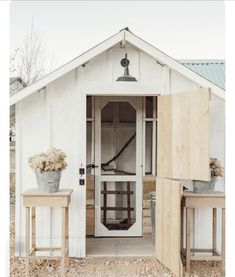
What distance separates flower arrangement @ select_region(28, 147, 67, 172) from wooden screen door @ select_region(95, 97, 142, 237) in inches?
52.3

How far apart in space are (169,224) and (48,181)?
1.23m

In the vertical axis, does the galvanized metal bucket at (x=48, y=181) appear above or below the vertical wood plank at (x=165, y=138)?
below

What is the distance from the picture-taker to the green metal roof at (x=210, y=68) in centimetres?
560

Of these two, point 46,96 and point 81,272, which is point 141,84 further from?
point 81,272

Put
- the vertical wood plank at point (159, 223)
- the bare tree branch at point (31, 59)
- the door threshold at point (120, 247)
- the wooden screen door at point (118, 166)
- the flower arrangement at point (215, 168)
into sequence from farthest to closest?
the bare tree branch at point (31, 59), the wooden screen door at point (118, 166), the door threshold at point (120, 247), the vertical wood plank at point (159, 223), the flower arrangement at point (215, 168)

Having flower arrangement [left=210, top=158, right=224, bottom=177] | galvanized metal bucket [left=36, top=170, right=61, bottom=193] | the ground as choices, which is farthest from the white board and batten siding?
flower arrangement [left=210, top=158, right=224, bottom=177]

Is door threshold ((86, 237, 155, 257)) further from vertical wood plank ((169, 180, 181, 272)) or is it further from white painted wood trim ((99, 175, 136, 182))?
white painted wood trim ((99, 175, 136, 182))

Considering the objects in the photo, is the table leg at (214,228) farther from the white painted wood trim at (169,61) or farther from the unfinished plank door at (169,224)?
the white painted wood trim at (169,61)

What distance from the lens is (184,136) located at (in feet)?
13.7

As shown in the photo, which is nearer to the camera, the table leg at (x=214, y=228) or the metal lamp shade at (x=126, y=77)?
the metal lamp shade at (x=126, y=77)

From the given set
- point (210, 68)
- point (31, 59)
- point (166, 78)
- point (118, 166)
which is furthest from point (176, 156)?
point (31, 59)

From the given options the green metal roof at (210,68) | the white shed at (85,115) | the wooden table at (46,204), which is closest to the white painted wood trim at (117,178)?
the white shed at (85,115)
